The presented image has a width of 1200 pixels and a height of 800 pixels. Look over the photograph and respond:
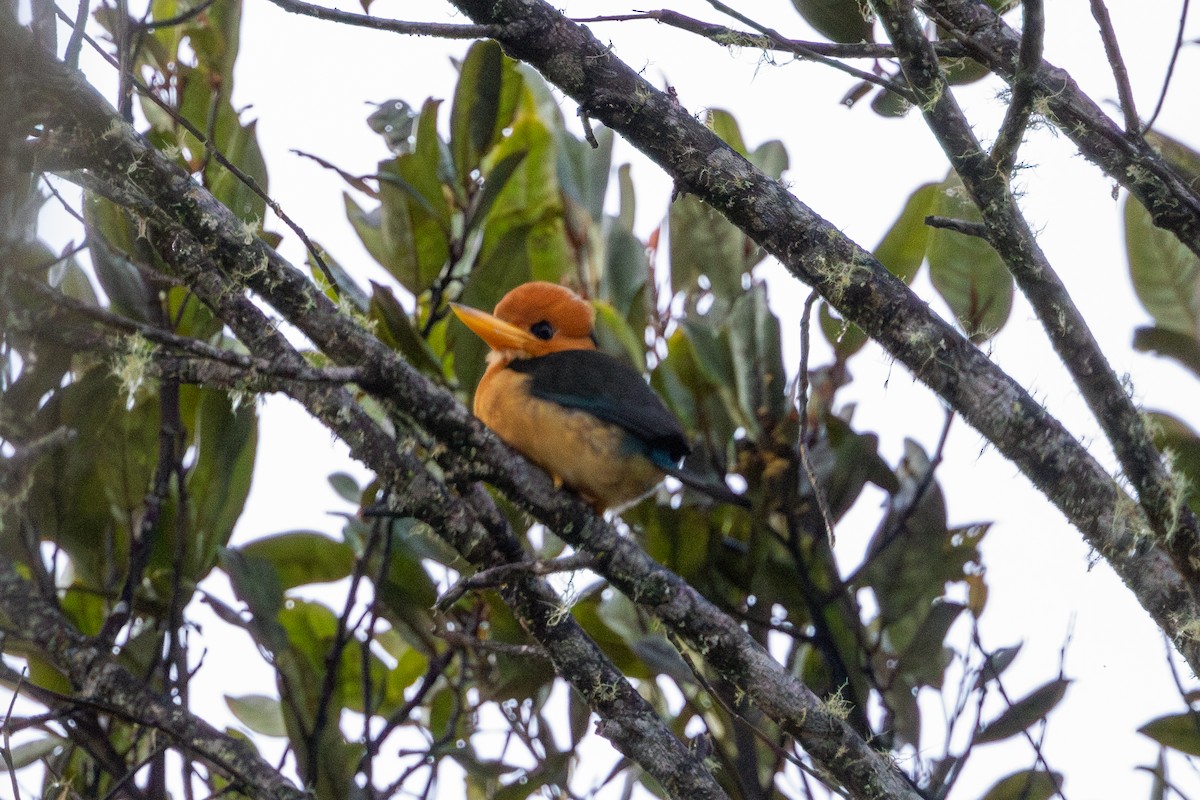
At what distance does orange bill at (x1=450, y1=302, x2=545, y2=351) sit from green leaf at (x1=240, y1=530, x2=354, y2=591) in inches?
29.0

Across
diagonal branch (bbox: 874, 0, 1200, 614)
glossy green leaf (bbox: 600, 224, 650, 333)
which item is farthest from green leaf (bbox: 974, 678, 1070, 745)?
glossy green leaf (bbox: 600, 224, 650, 333)

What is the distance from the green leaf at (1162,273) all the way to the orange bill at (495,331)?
166 centimetres

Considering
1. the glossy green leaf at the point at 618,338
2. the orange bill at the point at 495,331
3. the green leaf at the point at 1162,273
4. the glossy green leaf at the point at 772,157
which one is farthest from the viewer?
the glossy green leaf at the point at 772,157

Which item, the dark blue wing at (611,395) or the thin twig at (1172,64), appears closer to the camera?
the thin twig at (1172,64)

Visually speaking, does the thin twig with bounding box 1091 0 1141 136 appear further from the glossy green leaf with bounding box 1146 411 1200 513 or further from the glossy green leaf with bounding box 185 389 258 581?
the glossy green leaf with bounding box 185 389 258 581

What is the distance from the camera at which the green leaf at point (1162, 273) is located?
2945mm

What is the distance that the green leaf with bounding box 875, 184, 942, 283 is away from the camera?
10.9 ft

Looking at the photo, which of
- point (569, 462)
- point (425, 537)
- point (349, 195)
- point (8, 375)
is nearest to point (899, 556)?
point (569, 462)

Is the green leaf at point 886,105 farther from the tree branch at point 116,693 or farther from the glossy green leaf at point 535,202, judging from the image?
the tree branch at point 116,693

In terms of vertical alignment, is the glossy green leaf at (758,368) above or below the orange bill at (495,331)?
below

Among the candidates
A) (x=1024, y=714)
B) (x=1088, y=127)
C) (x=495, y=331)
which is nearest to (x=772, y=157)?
(x=495, y=331)

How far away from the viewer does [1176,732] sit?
284cm

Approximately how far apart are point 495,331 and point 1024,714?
1.73 m

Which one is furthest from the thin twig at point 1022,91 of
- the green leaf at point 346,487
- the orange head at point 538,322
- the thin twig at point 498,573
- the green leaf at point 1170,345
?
the green leaf at point 346,487
